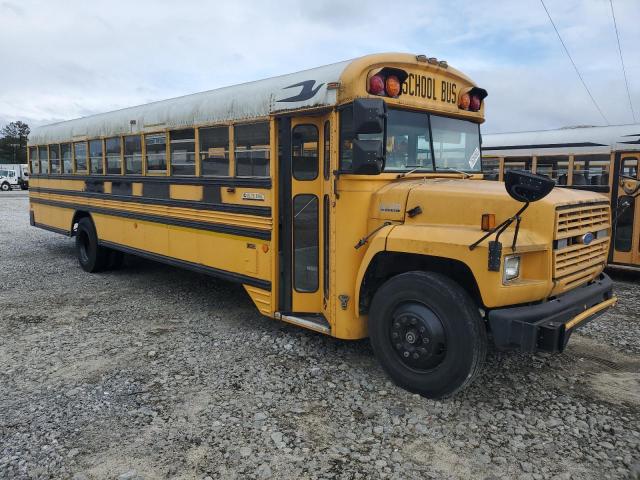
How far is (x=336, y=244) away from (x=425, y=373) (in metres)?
1.19

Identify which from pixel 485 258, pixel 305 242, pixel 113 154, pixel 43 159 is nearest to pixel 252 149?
pixel 305 242

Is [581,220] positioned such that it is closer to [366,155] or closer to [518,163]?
[366,155]

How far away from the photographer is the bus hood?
3.31 meters

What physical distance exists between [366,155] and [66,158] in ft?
21.2

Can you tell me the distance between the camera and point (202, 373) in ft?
13.5

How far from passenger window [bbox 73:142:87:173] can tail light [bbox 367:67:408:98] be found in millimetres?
5397

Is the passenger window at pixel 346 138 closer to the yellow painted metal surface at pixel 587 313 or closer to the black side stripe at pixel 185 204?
the black side stripe at pixel 185 204

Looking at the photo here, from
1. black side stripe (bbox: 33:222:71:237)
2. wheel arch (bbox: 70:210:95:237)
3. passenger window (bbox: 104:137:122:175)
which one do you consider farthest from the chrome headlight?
black side stripe (bbox: 33:222:71:237)

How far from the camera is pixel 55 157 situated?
8648 mm

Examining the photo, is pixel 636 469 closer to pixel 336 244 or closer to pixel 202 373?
pixel 336 244

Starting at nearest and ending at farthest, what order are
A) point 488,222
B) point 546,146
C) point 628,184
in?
1. point 488,222
2. point 628,184
3. point 546,146

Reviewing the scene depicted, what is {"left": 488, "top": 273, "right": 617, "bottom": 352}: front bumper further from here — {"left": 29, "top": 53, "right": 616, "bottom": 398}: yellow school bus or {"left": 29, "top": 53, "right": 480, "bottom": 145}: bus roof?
{"left": 29, "top": 53, "right": 480, "bottom": 145}: bus roof

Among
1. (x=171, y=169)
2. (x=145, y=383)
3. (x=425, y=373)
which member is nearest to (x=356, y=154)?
(x=425, y=373)

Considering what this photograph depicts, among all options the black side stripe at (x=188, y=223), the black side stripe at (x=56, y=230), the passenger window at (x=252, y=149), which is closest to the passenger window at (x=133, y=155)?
the black side stripe at (x=188, y=223)
